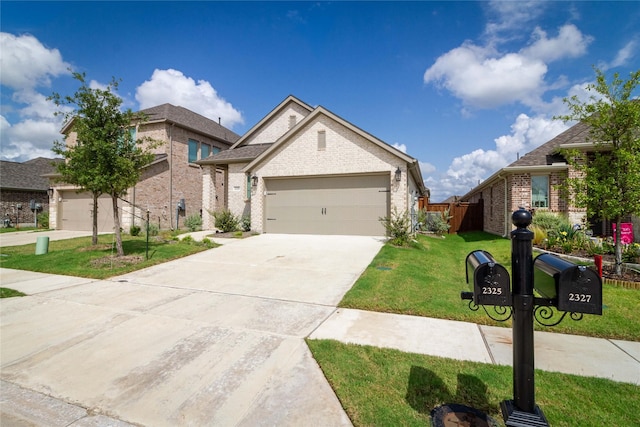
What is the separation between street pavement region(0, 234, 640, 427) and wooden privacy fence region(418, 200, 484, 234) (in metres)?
13.9

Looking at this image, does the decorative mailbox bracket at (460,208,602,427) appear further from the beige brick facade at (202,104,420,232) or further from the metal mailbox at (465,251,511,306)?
the beige brick facade at (202,104,420,232)

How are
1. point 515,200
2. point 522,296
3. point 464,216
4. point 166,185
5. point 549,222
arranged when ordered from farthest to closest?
point 166,185 → point 464,216 → point 515,200 → point 549,222 → point 522,296

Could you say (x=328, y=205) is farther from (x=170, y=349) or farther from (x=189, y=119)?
(x=189, y=119)

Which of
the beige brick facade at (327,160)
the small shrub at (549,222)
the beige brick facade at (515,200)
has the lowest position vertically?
the small shrub at (549,222)

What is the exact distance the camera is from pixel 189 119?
73.5 ft

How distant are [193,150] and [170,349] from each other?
67.5 ft

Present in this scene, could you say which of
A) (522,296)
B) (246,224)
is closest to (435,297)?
(522,296)

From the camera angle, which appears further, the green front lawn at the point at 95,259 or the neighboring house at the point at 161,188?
the neighboring house at the point at 161,188

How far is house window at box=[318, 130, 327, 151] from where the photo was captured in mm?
13469

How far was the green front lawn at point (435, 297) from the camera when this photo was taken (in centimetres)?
428

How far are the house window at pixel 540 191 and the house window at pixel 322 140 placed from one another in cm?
930

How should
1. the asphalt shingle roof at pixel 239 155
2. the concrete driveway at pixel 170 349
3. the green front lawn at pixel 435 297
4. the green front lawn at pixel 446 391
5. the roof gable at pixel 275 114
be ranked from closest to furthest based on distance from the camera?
the green front lawn at pixel 446 391 < the concrete driveway at pixel 170 349 < the green front lawn at pixel 435 297 < the asphalt shingle roof at pixel 239 155 < the roof gable at pixel 275 114

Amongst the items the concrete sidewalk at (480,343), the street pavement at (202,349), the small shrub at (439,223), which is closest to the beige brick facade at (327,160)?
the small shrub at (439,223)

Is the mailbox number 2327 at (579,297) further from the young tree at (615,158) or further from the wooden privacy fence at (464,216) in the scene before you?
the wooden privacy fence at (464,216)
